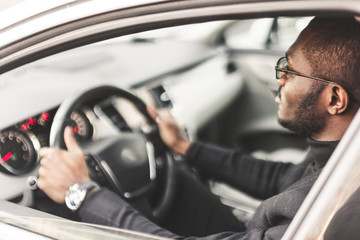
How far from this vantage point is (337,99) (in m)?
1.24

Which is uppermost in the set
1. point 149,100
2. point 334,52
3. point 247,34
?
point 334,52

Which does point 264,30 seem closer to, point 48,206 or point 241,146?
point 241,146

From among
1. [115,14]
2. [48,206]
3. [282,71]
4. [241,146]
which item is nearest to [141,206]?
[48,206]

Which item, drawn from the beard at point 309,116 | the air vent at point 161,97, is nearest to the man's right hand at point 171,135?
the air vent at point 161,97

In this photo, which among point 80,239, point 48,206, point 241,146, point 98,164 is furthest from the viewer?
Answer: point 241,146

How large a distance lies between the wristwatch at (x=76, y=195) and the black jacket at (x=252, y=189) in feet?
0.08

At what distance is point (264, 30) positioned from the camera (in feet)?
9.39

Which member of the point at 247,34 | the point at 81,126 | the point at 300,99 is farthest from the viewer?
the point at 247,34

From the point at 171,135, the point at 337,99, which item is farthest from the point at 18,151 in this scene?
the point at 337,99

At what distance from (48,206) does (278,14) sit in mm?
976

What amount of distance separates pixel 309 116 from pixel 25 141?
922 millimetres

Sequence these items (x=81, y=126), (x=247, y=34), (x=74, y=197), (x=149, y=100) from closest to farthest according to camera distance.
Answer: (x=74, y=197), (x=81, y=126), (x=149, y=100), (x=247, y=34)

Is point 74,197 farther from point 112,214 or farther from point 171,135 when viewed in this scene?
point 171,135

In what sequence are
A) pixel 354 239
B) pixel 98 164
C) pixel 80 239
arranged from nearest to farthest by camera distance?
pixel 354 239
pixel 80 239
pixel 98 164
